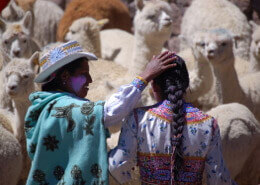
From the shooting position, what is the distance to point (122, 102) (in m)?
2.70

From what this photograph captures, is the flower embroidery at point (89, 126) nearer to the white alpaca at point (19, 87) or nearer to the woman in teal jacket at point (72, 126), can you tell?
the woman in teal jacket at point (72, 126)

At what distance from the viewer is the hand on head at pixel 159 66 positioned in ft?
9.05

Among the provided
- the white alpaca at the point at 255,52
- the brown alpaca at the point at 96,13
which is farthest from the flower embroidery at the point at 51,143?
the brown alpaca at the point at 96,13

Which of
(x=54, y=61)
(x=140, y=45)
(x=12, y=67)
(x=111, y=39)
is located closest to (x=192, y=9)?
(x=111, y=39)

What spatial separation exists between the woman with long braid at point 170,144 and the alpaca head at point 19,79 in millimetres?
1997

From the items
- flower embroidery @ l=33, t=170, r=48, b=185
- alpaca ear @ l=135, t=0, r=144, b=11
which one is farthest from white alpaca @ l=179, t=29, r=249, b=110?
flower embroidery @ l=33, t=170, r=48, b=185

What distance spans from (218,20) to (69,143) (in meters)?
4.76

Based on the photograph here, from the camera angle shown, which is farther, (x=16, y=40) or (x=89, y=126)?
(x=16, y=40)

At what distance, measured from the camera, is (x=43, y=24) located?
29.7ft

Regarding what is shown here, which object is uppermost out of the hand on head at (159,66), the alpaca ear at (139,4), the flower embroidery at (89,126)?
the hand on head at (159,66)

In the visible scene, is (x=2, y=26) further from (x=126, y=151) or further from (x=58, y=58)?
(x=126, y=151)

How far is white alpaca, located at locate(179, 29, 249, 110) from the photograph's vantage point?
506cm

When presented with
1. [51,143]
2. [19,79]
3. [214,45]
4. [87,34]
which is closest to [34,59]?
[19,79]

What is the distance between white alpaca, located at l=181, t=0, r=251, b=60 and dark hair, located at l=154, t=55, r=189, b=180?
13.1ft
